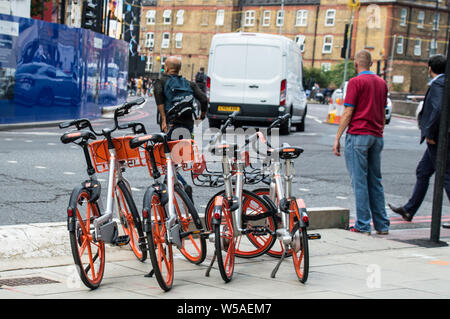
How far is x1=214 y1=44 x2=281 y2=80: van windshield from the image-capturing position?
805 inches

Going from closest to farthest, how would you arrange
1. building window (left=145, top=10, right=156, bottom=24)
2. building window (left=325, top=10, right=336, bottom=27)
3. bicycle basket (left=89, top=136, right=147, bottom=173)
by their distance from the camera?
bicycle basket (left=89, top=136, right=147, bottom=173)
building window (left=325, top=10, right=336, bottom=27)
building window (left=145, top=10, right=156, bottom=24)

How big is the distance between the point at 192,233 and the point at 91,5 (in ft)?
63.2

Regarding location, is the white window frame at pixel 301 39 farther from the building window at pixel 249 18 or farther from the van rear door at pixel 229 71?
the van rear door at pixel 229 71

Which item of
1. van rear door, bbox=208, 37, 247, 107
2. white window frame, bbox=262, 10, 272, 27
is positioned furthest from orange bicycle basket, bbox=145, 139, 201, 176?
white window frame, bbox=262, 10, 272, 27

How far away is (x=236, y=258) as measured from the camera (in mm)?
6371

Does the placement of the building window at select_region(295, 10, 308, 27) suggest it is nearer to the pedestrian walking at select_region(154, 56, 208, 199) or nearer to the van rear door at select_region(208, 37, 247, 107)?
the van rear door at select_region(208, 37, 247, 107)

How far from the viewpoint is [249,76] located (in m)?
20.5

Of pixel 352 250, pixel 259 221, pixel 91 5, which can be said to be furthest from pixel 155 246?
pixel 91 5

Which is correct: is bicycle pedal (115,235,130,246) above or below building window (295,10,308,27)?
below

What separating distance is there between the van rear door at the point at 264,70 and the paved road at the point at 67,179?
3.08 m

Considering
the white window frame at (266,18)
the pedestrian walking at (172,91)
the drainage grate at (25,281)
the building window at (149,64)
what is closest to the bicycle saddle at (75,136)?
the drainage grate at (25,281)

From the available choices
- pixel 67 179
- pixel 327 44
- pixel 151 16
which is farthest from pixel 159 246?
pixel 151 16

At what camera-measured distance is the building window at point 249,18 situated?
285 feet

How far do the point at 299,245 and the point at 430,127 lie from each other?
3521mm
